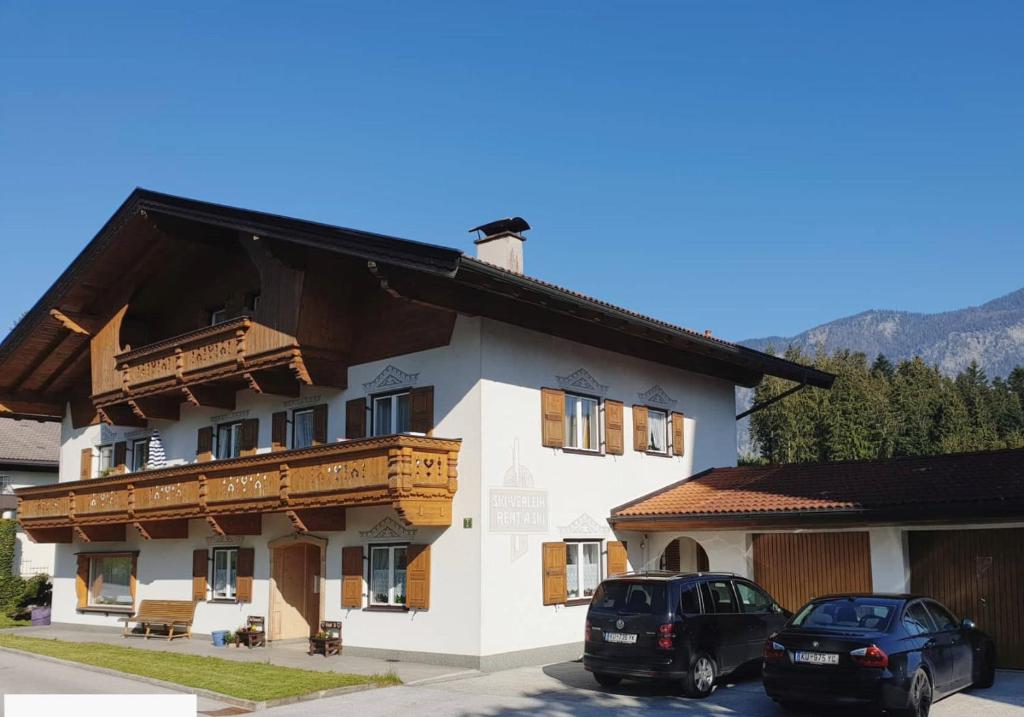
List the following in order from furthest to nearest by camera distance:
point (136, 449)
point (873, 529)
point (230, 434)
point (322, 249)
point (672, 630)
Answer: point (136, 449), point (230, 434), point (322, 249), point (873, 529), point (672, 630)

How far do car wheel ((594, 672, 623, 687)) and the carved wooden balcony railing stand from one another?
8.20 metres

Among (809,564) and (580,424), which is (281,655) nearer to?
(580,424)

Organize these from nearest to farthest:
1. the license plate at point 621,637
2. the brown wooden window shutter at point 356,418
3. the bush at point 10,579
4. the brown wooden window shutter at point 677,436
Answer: the license plate at point 621,637, the brown wooden window shutter at point 356,418, the brown wooden window shutter at point 677,436, the bush at point 10,579

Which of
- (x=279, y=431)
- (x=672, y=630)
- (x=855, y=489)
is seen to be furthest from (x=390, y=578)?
(x=855, y=489)

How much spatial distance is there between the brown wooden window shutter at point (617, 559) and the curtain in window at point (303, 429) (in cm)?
677

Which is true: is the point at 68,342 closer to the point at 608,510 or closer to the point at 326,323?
the point at 326,323

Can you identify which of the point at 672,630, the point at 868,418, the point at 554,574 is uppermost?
the point at 868,418

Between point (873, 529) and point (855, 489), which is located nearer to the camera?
point (873, 529)

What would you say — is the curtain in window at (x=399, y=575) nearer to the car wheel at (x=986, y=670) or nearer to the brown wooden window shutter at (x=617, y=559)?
the brown wooden window shutter at (x=617, y=559)

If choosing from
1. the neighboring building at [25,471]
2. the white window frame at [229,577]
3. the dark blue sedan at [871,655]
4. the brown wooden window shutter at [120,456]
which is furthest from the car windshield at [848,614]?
the neighboring building at [25,471]

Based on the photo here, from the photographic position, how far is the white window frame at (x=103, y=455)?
1087 inches

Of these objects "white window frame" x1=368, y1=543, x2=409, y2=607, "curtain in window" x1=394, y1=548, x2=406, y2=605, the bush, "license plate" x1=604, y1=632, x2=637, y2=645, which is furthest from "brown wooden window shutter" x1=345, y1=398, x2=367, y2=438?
the bush

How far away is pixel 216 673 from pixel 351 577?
3.53 metres

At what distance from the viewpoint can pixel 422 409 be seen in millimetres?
18672
